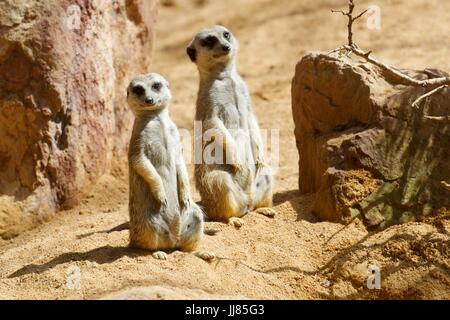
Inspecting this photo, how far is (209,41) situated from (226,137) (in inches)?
29.1

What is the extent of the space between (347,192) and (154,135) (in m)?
1.32

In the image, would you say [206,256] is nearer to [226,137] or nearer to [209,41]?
[226,137]

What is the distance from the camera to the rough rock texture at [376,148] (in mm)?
4949

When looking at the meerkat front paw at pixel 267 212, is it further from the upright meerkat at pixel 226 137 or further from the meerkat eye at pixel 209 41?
the meerkat eye at pixel 209 41

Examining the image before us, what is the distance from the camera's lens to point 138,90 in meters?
4.73

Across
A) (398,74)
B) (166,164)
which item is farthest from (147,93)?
(398,74)

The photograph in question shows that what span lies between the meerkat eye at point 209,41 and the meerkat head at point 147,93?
40.9 inches

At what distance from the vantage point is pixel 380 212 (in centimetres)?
496

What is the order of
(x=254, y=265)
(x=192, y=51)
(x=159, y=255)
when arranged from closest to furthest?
(x=159, y=255) → (x=254, y=265) → (x=192, y=51)

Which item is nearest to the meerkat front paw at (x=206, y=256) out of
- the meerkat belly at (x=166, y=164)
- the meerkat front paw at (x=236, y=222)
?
the meerkat belly at (x=166, y=164)

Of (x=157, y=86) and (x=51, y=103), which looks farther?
(x=51, y=103)

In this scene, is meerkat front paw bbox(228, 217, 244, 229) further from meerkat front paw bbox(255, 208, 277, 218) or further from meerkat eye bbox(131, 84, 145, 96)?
meerkat eye bbox(131, 84, 145, 96)

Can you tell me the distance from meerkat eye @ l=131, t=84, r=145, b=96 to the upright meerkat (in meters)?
0.98

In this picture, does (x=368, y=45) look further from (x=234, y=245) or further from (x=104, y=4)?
(x=234, y=245)
